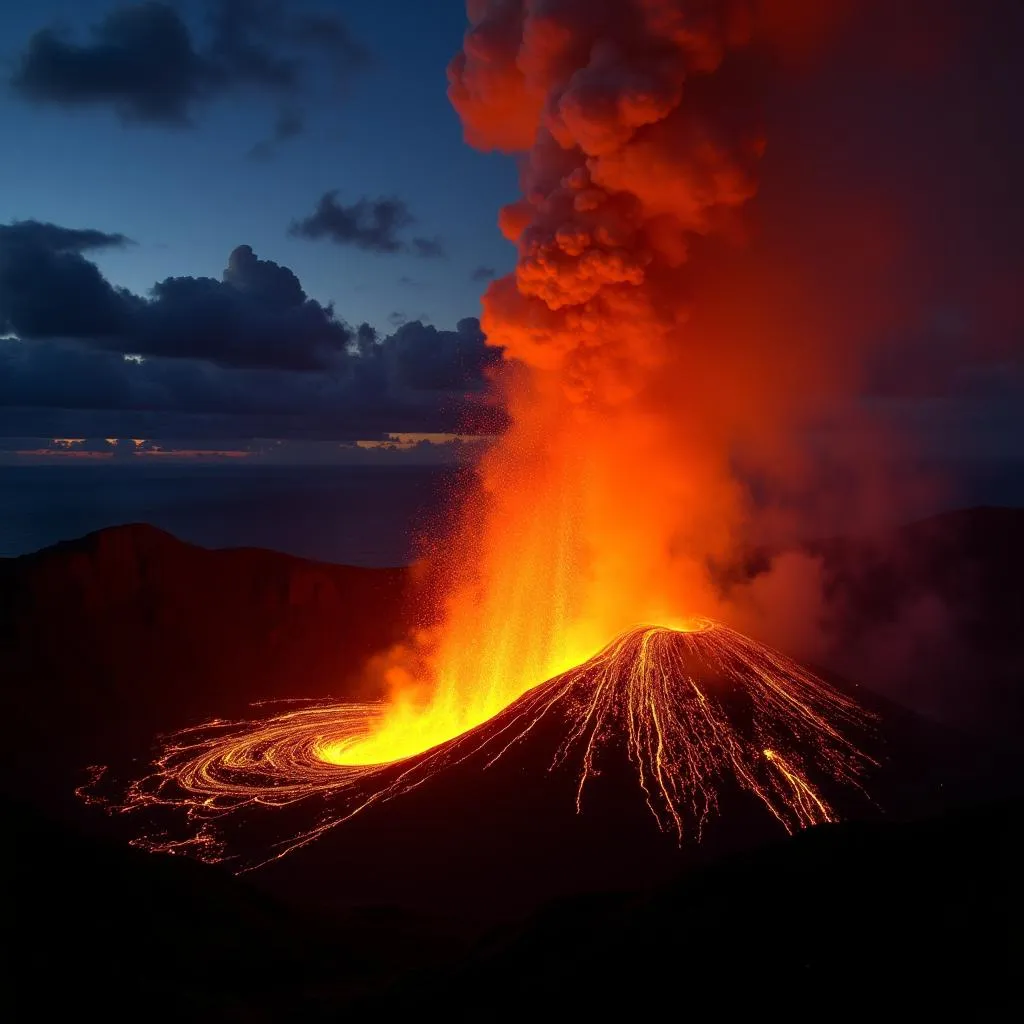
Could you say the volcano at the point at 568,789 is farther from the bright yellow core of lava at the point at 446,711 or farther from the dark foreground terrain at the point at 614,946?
the dark foreground terrain at the point at 614,946

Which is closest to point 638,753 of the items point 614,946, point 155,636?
point 614,946

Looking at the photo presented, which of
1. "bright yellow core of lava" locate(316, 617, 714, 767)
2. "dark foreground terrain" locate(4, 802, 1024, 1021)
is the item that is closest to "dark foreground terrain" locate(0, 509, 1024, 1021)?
"dark foreground terrain" locate(4, 802, 1024, 1021)

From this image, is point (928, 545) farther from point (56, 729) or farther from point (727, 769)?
point (56, 729)

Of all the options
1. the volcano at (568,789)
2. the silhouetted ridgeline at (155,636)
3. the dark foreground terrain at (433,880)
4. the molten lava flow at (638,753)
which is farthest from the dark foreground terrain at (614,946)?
the silhouetted ridgeline at (155,636)

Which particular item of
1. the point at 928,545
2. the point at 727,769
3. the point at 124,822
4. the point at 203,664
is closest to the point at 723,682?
the point at 727,769

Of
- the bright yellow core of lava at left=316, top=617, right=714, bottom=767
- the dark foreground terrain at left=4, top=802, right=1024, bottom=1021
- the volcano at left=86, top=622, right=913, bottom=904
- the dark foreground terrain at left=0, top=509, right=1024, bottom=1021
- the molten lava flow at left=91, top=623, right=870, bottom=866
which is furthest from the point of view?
the bright yellow core of lava at left=316, top=617, right=714, bottom=767

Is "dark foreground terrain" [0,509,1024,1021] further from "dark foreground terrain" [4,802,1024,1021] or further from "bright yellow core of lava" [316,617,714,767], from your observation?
"bright yellow core of lava" [316,617,714,767]
